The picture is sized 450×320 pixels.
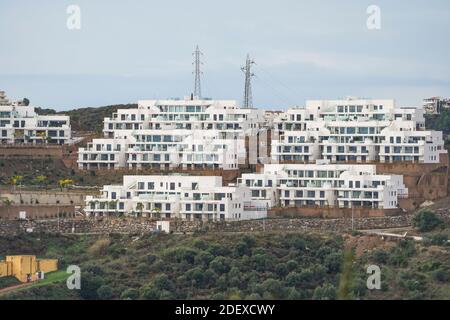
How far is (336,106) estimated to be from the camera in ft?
257

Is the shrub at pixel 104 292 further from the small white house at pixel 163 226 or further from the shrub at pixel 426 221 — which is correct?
the shrub at pixel 426 221

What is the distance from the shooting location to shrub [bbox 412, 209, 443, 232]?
63.1m

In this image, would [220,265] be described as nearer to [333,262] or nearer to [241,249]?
[241,249]

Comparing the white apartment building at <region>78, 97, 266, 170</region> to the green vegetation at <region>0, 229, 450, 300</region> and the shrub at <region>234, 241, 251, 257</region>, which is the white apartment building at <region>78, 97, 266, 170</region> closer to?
the green vegetation at <region>0, 229, 450, 300</region>

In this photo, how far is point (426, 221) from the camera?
63.3 meters

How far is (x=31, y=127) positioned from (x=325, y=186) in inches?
658

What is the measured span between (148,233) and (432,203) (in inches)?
453

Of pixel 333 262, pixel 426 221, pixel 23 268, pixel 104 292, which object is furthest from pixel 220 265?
pixel 426 221

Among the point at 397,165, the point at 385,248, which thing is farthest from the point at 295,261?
the point at 397,165

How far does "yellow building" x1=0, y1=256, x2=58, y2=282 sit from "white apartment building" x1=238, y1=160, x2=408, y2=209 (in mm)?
12639

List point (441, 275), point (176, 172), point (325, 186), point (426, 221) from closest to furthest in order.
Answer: point (441, 275), point (426, 221), point (325, 186), point (176, 172)

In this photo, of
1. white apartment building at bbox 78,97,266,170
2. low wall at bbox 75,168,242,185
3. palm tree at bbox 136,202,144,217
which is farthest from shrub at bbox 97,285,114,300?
white apartment building at bbox 78,97,266,170

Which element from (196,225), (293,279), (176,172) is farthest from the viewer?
(176,172)
